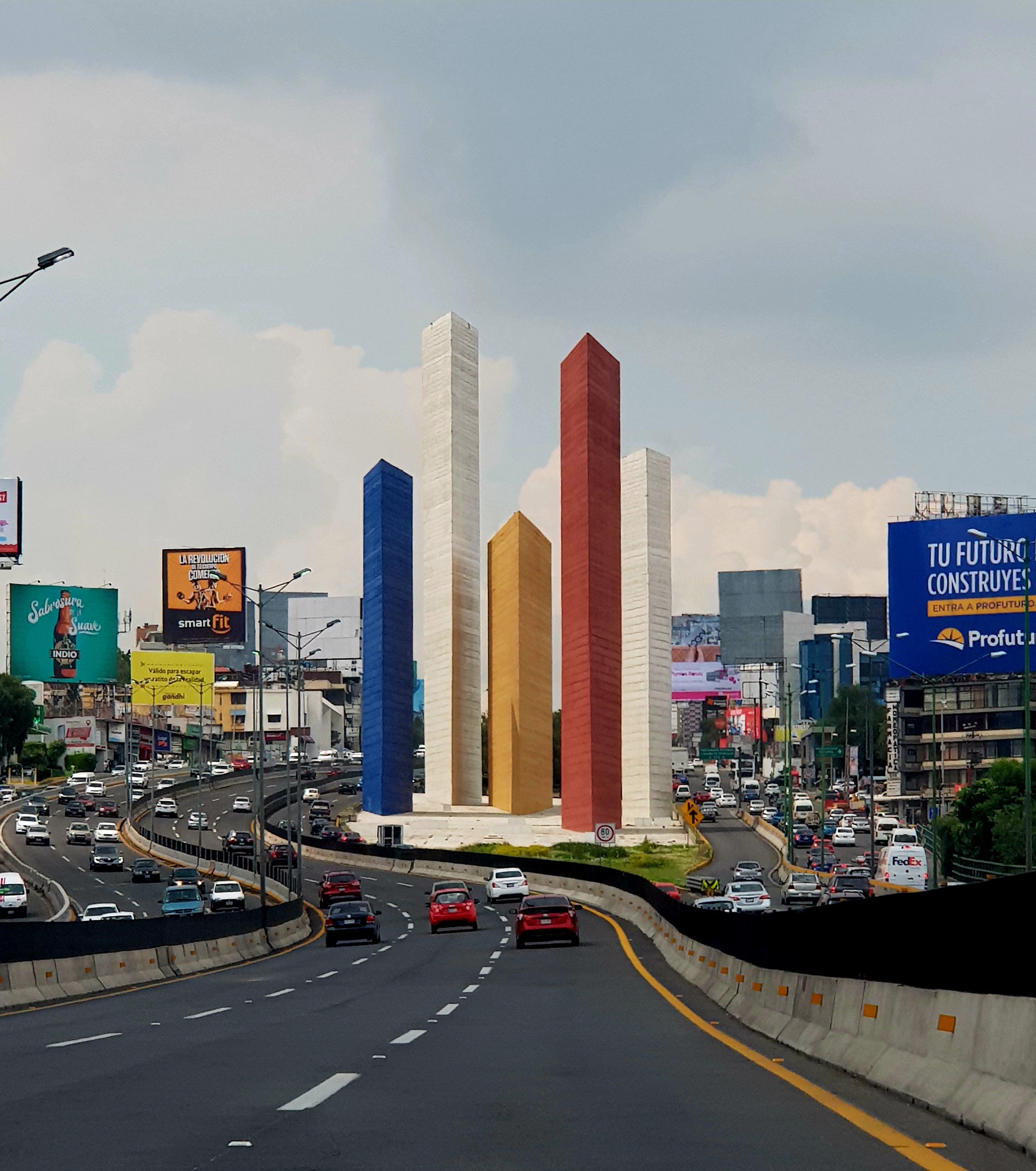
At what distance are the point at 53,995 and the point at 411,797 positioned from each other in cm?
8082

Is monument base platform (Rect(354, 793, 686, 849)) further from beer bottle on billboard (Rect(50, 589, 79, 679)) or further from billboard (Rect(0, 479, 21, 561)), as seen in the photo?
beer bottle on billboard (Rect(50, 589, 79, 679))

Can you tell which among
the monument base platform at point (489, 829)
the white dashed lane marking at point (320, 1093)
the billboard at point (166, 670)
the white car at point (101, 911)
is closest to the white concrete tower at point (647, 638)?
the monument base platform at point (489, 829)

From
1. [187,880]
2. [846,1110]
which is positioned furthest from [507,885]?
[846,1110]

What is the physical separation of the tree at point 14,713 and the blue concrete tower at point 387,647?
215ft

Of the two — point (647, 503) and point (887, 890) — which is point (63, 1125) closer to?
point (887, 890)

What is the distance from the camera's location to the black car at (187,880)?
69.5 meters

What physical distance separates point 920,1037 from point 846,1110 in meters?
1.05

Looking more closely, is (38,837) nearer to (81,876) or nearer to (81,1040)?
(81,876)

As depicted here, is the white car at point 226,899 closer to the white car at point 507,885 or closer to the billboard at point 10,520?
the white car at point 507,885

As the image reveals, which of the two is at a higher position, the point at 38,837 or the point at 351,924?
the point at 351,924

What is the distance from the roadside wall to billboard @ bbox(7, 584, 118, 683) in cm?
12970

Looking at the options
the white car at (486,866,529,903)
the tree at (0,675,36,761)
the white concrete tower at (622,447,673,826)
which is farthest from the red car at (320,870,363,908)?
the tree at (0,675,36,761)

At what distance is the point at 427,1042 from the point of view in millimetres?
16234

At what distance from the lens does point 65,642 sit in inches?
5738
